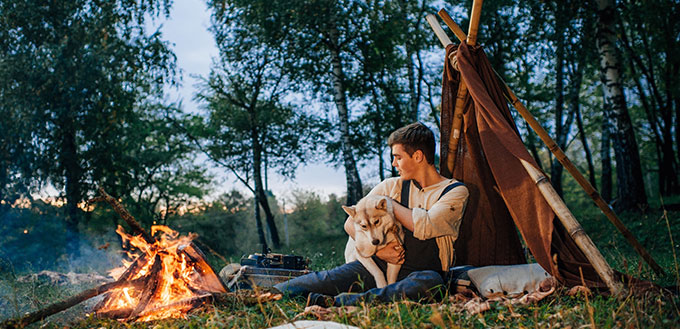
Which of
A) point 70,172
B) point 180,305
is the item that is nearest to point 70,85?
point 70,172

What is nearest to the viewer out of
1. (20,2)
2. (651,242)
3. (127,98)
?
(651,242)

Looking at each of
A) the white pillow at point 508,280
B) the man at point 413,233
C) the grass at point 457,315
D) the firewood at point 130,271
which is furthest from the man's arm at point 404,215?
the firewood at point 130,271

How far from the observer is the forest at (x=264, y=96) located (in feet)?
43.0

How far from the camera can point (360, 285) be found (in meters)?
4.32

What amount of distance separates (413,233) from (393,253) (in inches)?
10.3

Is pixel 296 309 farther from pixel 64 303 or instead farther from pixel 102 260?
pixel 102 260

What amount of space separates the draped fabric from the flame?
2.73m

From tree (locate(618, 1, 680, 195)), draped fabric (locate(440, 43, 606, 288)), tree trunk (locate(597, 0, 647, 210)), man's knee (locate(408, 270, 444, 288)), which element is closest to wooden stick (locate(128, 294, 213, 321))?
man's knee (locate(408, 270, 444, 288))

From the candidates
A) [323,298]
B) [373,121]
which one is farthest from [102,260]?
[323,298]

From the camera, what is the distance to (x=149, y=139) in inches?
1105

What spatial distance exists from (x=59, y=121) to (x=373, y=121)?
42.4 feet

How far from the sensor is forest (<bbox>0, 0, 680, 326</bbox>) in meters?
13.1

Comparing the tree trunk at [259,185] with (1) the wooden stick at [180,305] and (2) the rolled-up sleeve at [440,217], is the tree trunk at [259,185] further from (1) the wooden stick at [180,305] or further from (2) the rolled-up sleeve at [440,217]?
(2) the rolled-up sleeve at [440,217]

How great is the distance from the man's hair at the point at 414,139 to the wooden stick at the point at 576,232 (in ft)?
2.82
